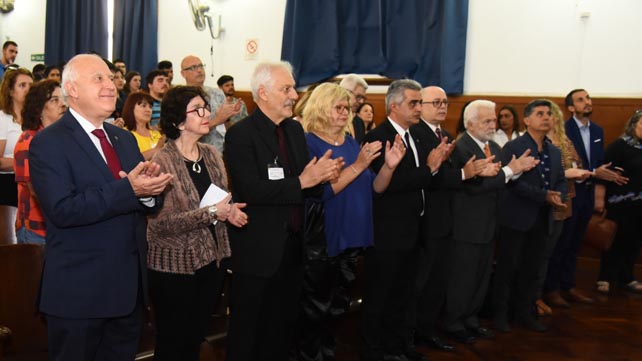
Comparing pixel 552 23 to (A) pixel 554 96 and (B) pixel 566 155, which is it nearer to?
(A) pixel 554 96

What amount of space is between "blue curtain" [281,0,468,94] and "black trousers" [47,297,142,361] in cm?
525

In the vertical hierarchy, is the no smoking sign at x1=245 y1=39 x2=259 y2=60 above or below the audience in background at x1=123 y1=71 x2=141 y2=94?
above

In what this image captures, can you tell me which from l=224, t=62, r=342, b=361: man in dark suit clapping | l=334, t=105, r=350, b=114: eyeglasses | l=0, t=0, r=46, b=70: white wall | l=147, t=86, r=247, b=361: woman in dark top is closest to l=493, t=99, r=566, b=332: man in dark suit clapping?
l=334, t=105, r=350, b=114: eyeglasses

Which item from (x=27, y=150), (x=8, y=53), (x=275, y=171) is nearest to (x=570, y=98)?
(x=275, y=171)

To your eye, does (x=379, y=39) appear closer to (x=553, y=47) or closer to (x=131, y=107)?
(x=553, y=47)

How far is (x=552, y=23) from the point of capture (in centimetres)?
647

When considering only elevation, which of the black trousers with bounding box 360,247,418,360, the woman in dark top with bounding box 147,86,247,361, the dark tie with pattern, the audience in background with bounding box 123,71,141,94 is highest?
the audience in background with bounding box 123,71,141,94

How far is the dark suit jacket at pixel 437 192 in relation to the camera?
3709 millimetres

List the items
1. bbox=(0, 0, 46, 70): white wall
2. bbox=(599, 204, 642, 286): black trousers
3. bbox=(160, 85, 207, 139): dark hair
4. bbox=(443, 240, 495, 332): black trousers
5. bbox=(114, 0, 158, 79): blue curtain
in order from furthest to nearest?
bbox=(0, 0, 46, 70): white wall → bbox=(114, 0, 158, 79): blue curtain → bbox=(599, 204, 642, 286): black trousers → bbox=(443, 240, 495, 332): black trousers → bbox=(160, 85, 207, 139): dark hair

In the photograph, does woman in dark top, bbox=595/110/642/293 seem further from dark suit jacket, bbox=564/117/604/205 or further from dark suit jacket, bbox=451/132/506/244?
dark suit jacket, bbox=451/132/506/244

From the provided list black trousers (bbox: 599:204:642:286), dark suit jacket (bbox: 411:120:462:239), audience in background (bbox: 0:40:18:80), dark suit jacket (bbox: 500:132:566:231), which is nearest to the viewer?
dark suit jacket (bbox: 411:120:462:239)

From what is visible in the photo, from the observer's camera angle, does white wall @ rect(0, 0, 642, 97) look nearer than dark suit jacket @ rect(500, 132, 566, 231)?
No

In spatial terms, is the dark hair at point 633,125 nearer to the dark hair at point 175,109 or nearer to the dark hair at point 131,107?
the dark hair at point 131,107

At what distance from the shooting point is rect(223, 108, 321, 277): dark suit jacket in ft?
8.86
